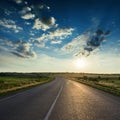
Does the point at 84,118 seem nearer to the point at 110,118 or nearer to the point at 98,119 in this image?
the point at 98,119

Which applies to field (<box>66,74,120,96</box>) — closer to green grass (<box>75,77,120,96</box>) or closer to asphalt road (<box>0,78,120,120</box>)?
green grass (<box>75,77,120,96</box>)

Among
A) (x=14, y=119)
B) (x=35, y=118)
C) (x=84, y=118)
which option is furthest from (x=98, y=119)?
(x=14, y=119)

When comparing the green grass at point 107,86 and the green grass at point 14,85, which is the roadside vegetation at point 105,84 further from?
the green grass at point 14,85

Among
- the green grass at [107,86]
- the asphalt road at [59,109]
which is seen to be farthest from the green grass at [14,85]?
the green grass at [107,86]

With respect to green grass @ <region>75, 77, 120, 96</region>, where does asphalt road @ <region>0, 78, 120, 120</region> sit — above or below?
below

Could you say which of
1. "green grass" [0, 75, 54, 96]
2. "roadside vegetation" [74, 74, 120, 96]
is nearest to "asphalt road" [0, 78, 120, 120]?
"green grass" [0, 75, 54, 96]

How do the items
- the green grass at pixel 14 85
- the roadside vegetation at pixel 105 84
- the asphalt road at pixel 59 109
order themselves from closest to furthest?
the asphalt road at pixel 59 109 < the green grass at pixel 14 85 < the roadside vegetation at pixel 105 84

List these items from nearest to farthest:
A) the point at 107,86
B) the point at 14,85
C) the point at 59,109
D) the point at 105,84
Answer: the point at 59,109, the point at 14,85, the point at 107,86, the point at 105,84

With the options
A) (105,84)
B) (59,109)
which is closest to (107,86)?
(105,84)

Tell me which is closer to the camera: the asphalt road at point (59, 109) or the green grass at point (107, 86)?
the asphalt road at point (59, 109)

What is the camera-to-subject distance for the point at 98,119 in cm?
860

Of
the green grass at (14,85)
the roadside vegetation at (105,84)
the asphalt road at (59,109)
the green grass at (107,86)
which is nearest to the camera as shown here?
the asphalt road at (59,109)

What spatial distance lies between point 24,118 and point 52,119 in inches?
46.7

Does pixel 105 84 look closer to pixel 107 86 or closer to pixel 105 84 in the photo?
pixel 105 84
